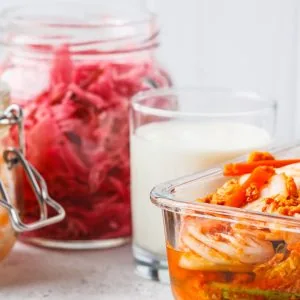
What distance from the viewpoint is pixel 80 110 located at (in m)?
1.42

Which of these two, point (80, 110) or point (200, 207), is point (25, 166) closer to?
point (80, 110)

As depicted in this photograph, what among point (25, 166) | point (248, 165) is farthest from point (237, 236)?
point (25, 166)

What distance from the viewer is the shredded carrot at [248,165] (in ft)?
3.79

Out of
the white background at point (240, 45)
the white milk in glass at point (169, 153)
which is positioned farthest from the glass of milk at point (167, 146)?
the white background at point (240, 45)

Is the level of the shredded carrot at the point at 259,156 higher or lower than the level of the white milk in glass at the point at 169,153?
higher

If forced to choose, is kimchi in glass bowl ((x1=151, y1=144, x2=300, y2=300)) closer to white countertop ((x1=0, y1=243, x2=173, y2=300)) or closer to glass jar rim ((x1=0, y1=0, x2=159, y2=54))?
white countertop ((x1=0, y1=243, x2=173, y2=300))

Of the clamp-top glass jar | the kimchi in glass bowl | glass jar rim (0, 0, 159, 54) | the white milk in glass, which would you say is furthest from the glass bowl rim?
glass jar rim (0, 0, 159, 54)

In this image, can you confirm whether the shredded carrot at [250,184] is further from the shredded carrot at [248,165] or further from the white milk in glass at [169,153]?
the white milk in glass at [169,153]

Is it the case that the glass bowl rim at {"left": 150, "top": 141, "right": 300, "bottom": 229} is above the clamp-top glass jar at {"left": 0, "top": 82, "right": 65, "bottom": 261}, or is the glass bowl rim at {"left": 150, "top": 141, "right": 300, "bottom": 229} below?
above

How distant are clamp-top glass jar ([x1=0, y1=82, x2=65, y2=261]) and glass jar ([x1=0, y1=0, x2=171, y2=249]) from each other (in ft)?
0.16

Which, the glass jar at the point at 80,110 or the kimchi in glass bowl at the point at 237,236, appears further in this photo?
the glass jar at the point at 80,110

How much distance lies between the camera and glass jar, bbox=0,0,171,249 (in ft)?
4.67

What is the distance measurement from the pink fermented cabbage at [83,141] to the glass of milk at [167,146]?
7 cm

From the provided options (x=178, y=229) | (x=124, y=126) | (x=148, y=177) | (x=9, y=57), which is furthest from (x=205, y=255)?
(x=9, y=57)
